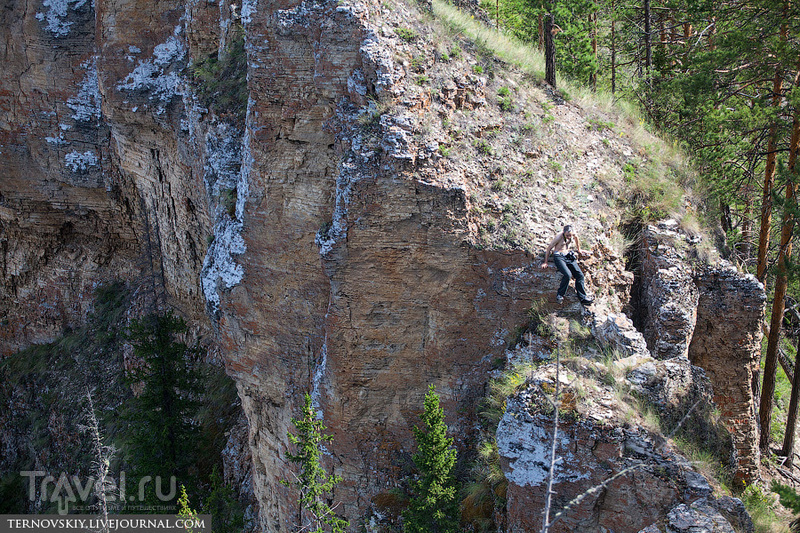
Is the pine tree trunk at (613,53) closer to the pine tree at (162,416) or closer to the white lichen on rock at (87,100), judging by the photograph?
the pine tree at (162,416)

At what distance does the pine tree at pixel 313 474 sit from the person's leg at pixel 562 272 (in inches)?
175

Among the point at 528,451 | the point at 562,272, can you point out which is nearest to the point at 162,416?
the point at 528,451

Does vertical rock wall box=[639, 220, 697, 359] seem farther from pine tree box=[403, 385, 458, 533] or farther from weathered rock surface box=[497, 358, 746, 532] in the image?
pine tree box=[403, 385, 458, 533]

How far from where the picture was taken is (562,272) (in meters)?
11.1

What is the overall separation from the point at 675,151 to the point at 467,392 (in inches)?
280

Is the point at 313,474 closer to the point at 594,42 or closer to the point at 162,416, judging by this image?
the point at 162,416

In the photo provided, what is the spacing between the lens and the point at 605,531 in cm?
920

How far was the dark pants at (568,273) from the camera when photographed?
1106 cm

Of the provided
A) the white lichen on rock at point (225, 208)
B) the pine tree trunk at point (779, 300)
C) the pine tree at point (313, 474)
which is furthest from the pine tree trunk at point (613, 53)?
the pine tree at point (313, 474)

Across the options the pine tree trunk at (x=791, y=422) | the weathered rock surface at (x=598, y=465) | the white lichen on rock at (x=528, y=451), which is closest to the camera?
the weathered rock surface at (x=598, y=465)

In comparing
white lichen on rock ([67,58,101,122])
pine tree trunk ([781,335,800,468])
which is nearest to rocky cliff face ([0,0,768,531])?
pine tree trunk ([781,335,800,468])

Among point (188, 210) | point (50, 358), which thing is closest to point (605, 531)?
point (188, 210)

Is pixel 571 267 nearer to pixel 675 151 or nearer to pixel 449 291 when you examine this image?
pixel 449 291

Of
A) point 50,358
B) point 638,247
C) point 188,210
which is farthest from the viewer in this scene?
point 50,358
